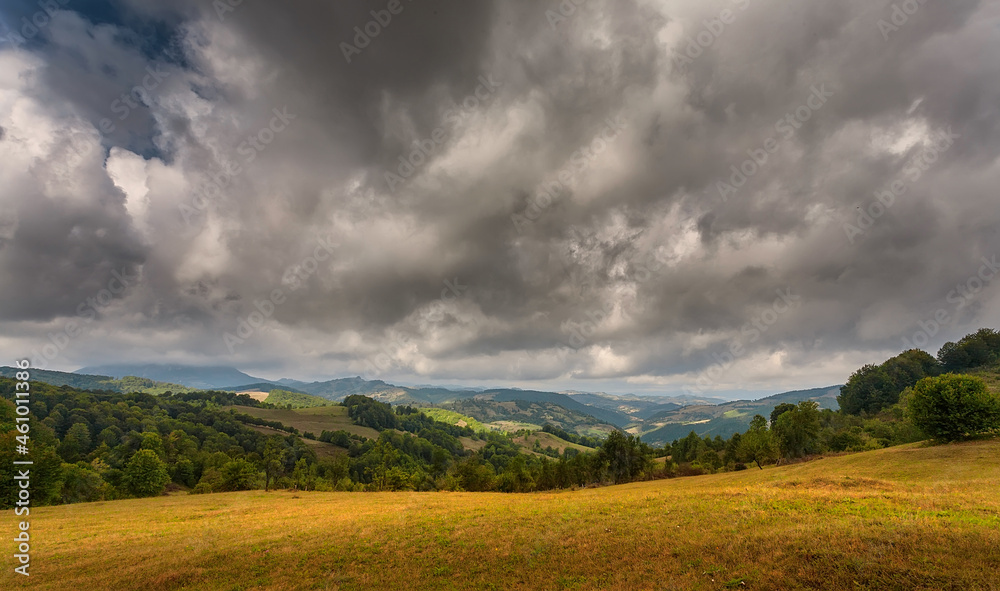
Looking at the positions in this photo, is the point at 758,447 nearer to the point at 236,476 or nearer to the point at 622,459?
the point at 622,459

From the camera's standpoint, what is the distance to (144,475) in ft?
275

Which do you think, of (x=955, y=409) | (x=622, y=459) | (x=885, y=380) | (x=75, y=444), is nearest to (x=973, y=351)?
(x=885, y=380)

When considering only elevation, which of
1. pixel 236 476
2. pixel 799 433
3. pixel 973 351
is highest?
pixel 973 351

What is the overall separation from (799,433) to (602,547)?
99576 millimetres

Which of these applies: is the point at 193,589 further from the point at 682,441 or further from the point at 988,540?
the point at 682,441

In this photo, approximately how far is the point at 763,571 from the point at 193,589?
2924cm

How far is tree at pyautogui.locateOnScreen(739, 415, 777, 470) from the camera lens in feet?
298

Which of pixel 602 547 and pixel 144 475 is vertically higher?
pixel 602 547

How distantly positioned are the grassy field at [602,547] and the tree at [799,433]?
57811mm

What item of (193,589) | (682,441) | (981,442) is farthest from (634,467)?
(193,589)

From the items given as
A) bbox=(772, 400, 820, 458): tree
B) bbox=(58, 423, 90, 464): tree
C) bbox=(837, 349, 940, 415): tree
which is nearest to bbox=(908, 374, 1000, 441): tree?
bbox=(772, 400, 820, 458): tree

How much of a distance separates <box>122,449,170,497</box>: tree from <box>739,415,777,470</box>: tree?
5662 inches

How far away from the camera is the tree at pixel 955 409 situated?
55.2 m

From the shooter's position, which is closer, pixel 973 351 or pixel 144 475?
pixel 144 475
